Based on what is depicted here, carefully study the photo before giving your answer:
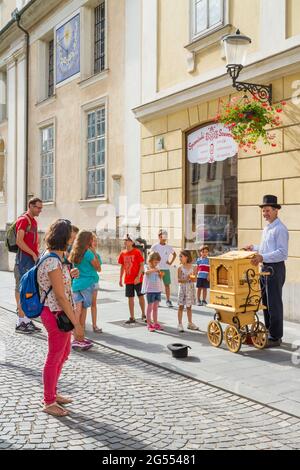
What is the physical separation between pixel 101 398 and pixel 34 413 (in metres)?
0.69

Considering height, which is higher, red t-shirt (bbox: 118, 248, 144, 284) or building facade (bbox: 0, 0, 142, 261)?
building facade (bbox: 0, 0, 142, 261)

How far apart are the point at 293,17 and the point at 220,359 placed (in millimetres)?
6030

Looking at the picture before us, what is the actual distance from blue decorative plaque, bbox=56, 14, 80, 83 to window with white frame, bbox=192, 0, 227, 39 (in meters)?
6.73

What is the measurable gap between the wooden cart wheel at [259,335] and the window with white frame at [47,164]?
13569 mm

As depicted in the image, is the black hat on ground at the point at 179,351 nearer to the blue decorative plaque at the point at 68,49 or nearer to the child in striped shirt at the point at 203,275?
the child in striped shirt at the point at 203,275

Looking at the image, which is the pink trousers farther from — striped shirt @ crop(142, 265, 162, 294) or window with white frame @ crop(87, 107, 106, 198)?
window with white frame @ crop(87, 107, 106, 198)

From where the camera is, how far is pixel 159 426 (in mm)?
4281

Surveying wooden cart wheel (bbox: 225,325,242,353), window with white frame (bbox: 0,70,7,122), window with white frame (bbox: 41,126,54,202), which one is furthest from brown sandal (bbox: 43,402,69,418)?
window with white frame (bbox: 0,70,7,122)

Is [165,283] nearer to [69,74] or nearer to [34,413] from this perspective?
[34,413]

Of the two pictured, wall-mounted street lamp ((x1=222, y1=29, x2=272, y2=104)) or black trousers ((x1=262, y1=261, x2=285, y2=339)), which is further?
wall-mounted street lamp ((x1=222, y1=29, x2=272, y2=104))

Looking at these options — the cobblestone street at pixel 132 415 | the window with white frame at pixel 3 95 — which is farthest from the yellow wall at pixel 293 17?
the window with white frame at pixel 3 95

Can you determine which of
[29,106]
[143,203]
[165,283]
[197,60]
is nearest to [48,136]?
[29,106]

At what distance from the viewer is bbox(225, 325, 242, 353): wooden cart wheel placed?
665 cm

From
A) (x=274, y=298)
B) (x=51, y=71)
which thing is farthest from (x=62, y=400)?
(x=51, y=71)
